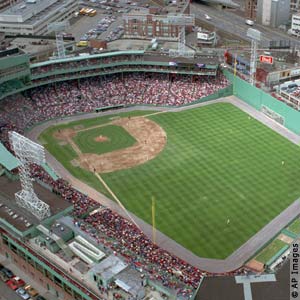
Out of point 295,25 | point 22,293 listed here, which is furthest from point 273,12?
point 22,293

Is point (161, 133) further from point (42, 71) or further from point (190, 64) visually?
point (42, 71)

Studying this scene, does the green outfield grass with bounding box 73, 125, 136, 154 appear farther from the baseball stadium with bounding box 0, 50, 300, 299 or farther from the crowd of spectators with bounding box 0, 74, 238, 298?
the crowd of spectators with bounding box 0, 74, 238, 298

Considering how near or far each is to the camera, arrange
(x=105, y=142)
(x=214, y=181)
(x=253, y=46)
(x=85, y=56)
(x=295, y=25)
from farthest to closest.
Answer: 1. (x=295, y=25)
2. (x=85, y=56)
3. (x=253, y=46)
4. (x=105, y=142)
5. (x=214, y=181)

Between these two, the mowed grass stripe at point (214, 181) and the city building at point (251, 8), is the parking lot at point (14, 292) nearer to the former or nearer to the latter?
the mowed grass stripe at point (214, 181)

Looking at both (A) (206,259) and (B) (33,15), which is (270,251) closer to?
(A) (206,259)

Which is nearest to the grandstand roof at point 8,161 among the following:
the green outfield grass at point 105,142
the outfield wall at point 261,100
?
the green outfield grass at point 105,142

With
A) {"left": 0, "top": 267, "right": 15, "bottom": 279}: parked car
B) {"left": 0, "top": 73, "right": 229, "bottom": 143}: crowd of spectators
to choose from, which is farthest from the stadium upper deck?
{"left": 0, "top": 267, "right": 15, "bottom": 279}: parked car
